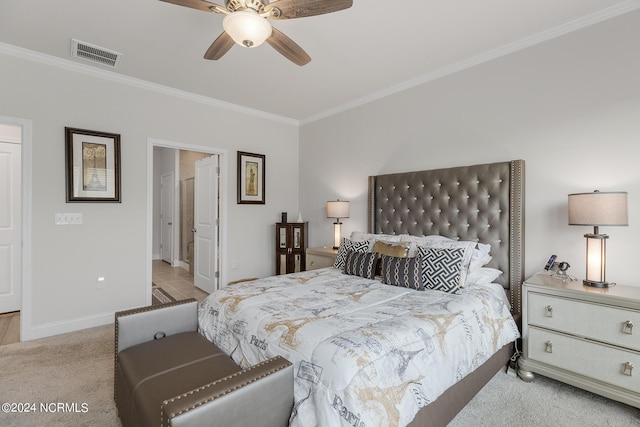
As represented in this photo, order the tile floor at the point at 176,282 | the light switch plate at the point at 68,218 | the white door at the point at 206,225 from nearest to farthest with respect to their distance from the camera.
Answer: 1. the light switch plate at the point at 68,218
2. the white door at the point at 206,225
3. the tile floor at the point at 176,282

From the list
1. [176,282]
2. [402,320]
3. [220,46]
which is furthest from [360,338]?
[176,282]

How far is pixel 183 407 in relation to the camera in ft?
3.57

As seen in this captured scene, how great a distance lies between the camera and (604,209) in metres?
2.06

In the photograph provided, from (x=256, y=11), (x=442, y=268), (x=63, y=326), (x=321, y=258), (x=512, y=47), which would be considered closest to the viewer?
(x=256, y=11)

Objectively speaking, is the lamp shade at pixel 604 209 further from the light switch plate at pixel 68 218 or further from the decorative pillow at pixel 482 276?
the light switch plate at pixel 68 218

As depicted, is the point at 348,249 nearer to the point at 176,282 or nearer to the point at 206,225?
the point at 206,225

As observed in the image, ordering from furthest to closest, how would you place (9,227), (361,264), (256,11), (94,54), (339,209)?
(339,209) < (9,227) < (94,54) < (361,264) < (256,11)

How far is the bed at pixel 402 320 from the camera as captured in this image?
1366mm

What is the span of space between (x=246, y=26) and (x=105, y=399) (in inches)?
102

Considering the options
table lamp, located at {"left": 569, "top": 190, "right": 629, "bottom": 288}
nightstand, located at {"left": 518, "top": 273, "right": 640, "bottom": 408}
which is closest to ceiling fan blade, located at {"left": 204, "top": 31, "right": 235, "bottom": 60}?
table lamp, located at {"left": 569, "top": 190, "right": 629, "bottom": 288}

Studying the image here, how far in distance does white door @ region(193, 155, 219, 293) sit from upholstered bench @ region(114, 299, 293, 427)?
2377mm

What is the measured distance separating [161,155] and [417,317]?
25.2ft

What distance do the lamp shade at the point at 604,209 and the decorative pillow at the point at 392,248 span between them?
126cm

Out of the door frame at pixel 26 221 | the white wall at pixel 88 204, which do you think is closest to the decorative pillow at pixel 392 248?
the white wall at pixel 88 204
